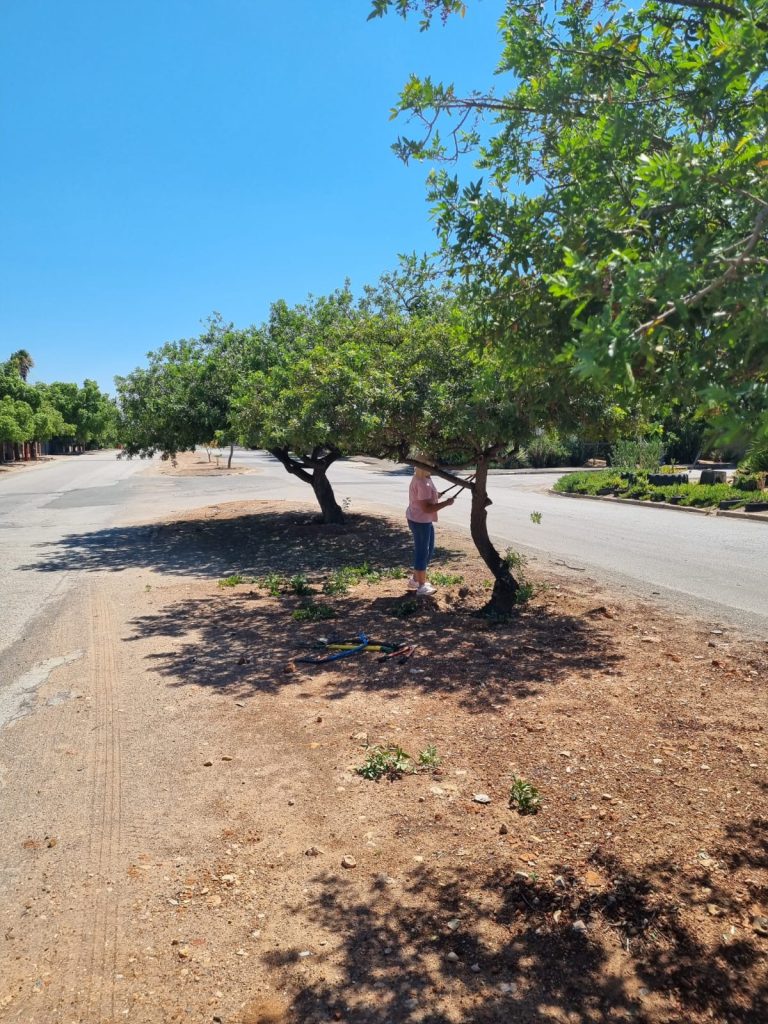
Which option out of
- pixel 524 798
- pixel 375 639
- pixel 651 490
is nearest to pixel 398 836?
pixel 524 798

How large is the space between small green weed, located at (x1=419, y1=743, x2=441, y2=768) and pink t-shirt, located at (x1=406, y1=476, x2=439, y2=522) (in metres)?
4.37

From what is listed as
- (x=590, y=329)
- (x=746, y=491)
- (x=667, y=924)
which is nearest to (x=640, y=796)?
(x=667, y=924)

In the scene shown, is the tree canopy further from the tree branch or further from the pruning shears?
the tree branch

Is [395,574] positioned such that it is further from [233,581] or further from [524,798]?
[524,798]

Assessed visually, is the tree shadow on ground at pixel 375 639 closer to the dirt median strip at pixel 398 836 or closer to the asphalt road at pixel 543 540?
the dirt median strip at pixel 398 836

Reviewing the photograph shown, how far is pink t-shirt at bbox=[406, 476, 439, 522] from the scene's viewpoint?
28.2 feet

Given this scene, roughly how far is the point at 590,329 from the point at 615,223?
974 millimetres

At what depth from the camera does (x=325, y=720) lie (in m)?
5.12

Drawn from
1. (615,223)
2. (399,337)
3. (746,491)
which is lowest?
(746,491)

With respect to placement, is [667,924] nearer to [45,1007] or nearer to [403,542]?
[45,1007]

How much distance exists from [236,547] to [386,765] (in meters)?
10.6

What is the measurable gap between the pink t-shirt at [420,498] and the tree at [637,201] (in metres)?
4.82

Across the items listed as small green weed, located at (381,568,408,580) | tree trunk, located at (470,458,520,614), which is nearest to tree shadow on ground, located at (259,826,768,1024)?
tree trunk, located at (470,458,520,614)

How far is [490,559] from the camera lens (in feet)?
27.3
